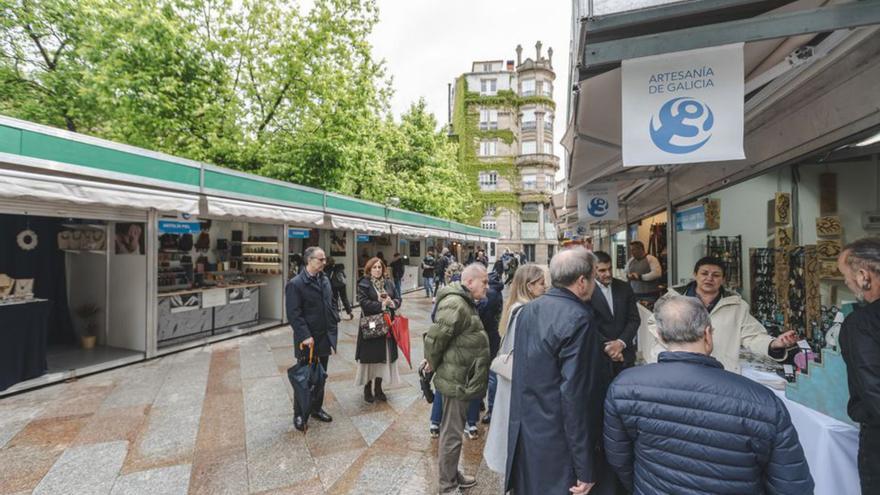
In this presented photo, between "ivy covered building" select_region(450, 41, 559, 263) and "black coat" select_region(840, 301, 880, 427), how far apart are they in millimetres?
41044

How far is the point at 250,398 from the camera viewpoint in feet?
17.1

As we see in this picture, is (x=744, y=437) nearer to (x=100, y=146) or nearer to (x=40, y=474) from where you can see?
(x=40, y=474)

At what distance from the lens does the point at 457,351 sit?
3.16 meters

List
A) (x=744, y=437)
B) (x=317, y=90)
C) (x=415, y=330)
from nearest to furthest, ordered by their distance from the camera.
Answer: (x=744, y=437) < (x=415, y=330) < (x=317, y=90)

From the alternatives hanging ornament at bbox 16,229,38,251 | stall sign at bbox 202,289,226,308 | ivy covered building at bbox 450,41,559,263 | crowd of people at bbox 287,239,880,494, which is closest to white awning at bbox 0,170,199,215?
hanging ornament at bbox 16,229,38,251

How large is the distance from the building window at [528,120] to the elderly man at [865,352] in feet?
144

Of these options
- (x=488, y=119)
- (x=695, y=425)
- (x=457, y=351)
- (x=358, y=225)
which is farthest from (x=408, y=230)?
(x=488, y=119)

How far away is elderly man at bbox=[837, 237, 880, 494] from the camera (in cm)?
Answer: 180

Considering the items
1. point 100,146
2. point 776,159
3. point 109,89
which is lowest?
point 776,159

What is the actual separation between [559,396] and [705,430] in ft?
2.23

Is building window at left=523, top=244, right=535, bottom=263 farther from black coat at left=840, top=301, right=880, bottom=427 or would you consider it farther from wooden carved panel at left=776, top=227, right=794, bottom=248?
black coat at left=840, top=301, right=880, bottom=427

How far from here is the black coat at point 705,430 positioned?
1.43 metres

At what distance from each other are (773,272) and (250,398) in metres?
6.26

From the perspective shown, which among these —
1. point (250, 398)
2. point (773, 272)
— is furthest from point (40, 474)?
point (773, 272)
